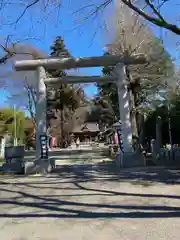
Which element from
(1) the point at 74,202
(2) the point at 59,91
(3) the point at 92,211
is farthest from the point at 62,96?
(3) the point at 92,211

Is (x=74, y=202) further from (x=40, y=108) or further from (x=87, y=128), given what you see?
(x=87, y=128)

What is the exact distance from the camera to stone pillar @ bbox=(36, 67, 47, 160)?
45.6 ft

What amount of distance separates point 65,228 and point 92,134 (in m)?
53.4

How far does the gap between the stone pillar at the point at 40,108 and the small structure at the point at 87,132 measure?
40932mm

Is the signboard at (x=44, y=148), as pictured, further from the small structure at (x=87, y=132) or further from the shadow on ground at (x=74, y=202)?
the small structure at (x=87, y=132)

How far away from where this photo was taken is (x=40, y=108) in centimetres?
1421

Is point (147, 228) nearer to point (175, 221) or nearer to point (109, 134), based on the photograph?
point (175, 221)

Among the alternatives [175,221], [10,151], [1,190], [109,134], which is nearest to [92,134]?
[109,134]

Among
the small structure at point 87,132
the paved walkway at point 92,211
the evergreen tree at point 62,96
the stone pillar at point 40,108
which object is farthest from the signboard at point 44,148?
the small structure at point 87,132

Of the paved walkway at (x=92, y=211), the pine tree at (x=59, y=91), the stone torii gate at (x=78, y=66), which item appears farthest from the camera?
the pine tree at (x=59, y=91)

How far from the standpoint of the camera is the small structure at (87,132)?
5616 centimetres

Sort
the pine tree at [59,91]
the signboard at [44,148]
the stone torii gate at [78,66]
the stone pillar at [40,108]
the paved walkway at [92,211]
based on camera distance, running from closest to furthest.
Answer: the paved walkway at [92,211] < the signboard at [44,148] < the stone pillar at [40,108] < the stone torii gate at [78,66] < the pine tree at [59,91]

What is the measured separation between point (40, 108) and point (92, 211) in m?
9.27

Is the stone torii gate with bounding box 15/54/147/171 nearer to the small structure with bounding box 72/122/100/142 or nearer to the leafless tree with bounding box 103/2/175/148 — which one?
the leafless tree with bounding box 103/2/175/148
